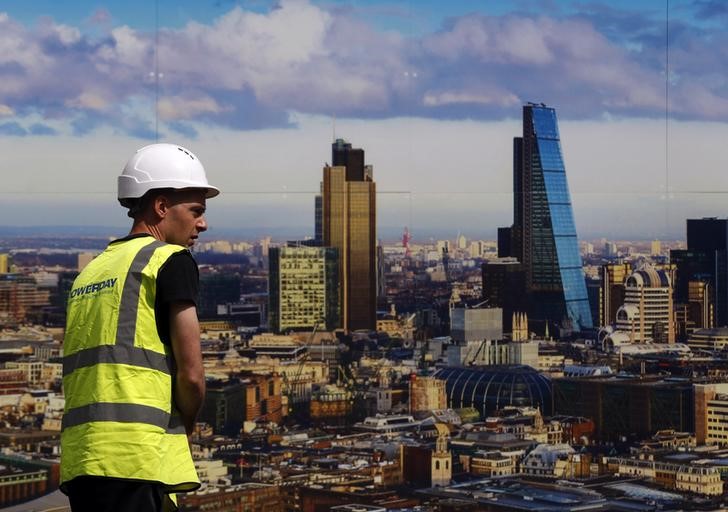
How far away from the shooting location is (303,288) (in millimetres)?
6738

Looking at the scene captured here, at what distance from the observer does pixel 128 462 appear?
1121 mm

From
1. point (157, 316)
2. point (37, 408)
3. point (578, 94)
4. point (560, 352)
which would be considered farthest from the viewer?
point (37, 408)

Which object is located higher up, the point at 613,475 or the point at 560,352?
the point at 560,352

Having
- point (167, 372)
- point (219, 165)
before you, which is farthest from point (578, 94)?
point (167, 372)


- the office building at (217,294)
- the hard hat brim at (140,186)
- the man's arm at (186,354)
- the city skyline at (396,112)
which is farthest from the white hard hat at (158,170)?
the office building at (217,294)

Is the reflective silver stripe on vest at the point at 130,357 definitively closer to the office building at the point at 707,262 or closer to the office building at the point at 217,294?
the office building at the point at 707,262

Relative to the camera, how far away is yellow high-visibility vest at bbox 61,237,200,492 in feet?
3.67

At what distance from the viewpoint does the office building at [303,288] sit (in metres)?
6.38

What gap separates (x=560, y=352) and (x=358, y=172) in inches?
44.1

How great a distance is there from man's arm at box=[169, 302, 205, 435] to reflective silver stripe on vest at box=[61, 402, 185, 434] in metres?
0.02

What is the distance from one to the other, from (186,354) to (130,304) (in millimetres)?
57

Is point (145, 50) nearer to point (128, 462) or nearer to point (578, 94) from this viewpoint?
point (578, 94)

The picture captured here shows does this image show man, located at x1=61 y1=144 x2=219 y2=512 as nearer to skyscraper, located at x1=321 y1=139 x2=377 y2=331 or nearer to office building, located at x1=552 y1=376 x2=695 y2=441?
skyscraper, located at x1=321 y1=139 x2=377 y2=331

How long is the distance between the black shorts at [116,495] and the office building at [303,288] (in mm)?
5149
